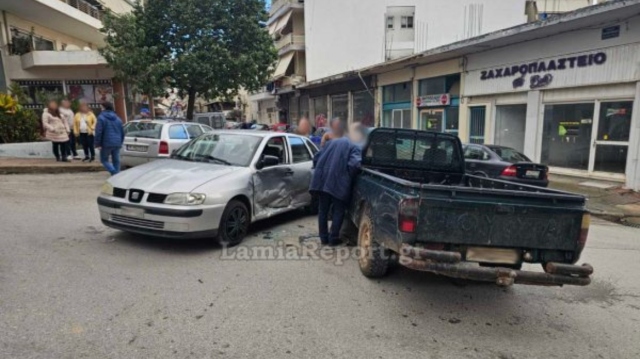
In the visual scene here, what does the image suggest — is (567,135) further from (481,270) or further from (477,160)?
(481,270)

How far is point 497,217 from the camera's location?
135 inches

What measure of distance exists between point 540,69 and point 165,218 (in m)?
11.7

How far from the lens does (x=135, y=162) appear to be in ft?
33.8

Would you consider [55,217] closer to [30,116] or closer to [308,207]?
[308,207]

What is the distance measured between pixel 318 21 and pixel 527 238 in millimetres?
28301

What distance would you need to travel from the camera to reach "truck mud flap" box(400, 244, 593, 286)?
325 cm

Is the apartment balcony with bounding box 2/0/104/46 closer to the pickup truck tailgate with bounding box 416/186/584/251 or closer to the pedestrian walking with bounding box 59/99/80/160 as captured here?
the pedestrian walking with bounding box 59/99/80/160

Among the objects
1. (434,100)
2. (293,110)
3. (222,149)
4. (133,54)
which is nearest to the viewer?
(222,149)

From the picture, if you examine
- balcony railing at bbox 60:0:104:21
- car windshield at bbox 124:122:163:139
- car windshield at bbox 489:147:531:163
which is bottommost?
car windshield at bbox 489:147:531:163

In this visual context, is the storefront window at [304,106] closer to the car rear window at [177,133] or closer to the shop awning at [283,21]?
the shop awning at [283,21]

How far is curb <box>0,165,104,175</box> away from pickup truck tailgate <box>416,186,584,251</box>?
421 inches

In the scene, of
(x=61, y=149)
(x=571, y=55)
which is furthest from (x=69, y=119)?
(x=571, y=55)

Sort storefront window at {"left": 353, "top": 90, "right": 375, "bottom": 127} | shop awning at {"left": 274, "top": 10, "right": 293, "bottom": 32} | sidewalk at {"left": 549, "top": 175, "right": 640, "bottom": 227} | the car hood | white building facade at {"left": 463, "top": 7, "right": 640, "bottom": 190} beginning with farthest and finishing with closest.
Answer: shop awning at {"left": 274, "top": 10, "right": 293, "bottom": 32} < storefront window at {"left": 353, "top": 90, "right": 375, "bottom": 127} < white building facade at {"left": 463, "top": 7, "right": 640, "bottom": 190} < sidewalk at {"left": 549, "top": 175, "right": 640, "bottom": 227} < the car hood

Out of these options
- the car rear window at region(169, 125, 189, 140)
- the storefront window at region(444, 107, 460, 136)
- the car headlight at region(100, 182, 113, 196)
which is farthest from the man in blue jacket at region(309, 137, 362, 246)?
the storefront window at region(444, 107, 460, 136)
